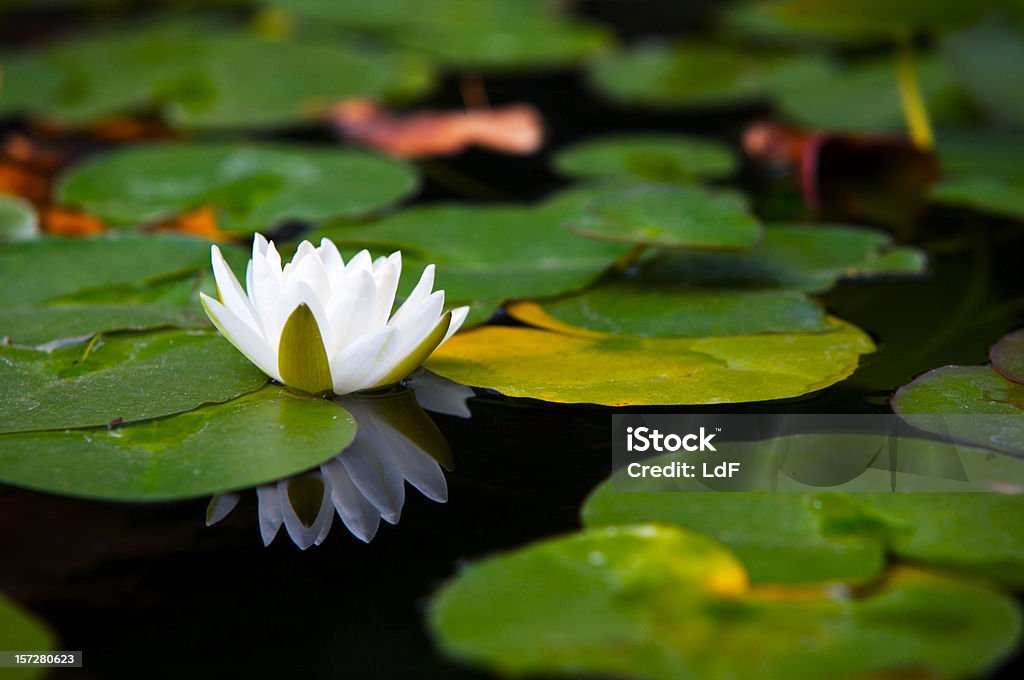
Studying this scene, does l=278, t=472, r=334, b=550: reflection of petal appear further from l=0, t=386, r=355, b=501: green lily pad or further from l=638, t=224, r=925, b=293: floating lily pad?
l=638, t=224, r=925, b=293: floating lily pad

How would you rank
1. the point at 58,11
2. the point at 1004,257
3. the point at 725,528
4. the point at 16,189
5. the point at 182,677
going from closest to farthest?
the point at 182,677
the point at 725,528
the point at 1004,257
the point at 16,189
the point at 58,11

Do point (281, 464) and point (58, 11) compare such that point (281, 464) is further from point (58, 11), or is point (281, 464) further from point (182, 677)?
point (58, 11)

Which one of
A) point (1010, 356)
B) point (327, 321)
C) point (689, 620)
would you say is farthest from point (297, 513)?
point (1010, 356)

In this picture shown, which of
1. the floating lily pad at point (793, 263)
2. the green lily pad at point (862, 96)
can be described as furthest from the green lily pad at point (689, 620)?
A: the green lily pad at point (862, 96)

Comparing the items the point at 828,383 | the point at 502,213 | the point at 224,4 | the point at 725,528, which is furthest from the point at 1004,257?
the point at 224,4

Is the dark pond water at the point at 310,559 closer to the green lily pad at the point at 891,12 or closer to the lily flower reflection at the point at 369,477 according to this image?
the lily flower reflection at the point at 369,477

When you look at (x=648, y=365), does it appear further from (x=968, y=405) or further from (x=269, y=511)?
(x=269, y=511)

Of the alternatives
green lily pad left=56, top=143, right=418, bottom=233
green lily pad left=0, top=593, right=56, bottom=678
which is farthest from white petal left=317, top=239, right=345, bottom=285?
green lily pad left=56, top=143, right=418, bottom=233
